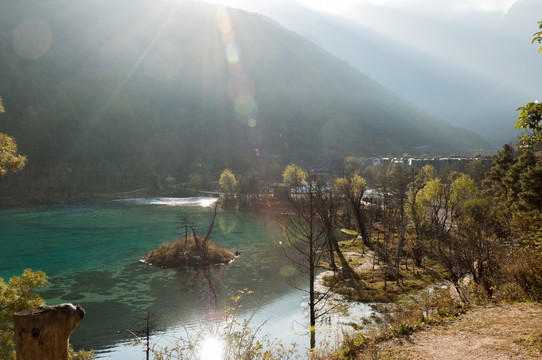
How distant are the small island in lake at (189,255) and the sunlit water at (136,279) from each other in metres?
1.80

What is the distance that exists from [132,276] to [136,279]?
1.58 meters

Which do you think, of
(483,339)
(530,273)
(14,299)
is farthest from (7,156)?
(530,273)

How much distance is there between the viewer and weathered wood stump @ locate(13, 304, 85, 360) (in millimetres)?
3582

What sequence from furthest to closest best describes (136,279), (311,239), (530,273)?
(136,279), (311,239), (530,273)

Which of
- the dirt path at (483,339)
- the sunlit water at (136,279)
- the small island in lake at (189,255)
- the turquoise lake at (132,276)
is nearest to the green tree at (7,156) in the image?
the dirt path at (483,339)

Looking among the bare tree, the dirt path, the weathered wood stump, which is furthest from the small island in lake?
the weathered wood stump

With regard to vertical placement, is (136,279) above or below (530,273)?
below

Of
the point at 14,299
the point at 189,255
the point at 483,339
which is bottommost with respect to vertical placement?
the point at 189,255

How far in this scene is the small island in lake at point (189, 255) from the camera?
142ft

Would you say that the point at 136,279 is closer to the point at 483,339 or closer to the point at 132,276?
the point at 132,276

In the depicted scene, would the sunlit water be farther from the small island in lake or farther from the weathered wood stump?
the weathered wood stump

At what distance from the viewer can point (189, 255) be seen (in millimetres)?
44344

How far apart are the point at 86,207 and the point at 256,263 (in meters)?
87.3

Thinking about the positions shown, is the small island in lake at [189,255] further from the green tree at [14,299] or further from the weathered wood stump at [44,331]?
the weathered wood stump at [44,331]
